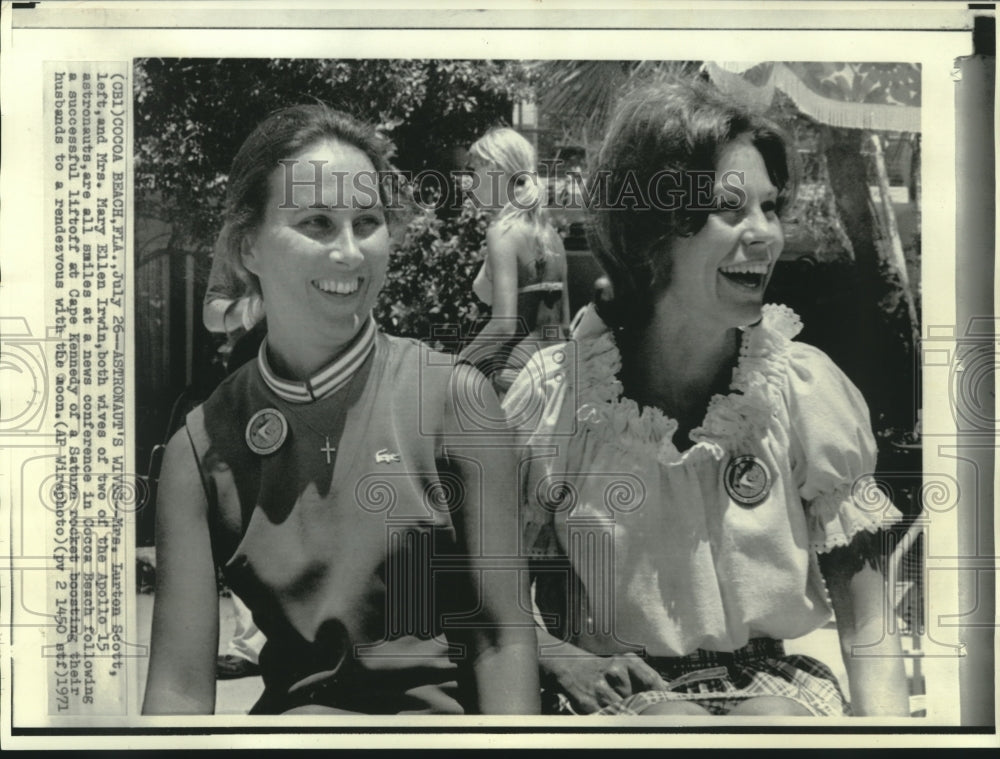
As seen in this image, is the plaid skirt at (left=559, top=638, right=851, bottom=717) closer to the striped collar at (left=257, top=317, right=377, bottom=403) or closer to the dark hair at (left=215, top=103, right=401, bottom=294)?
the striped collar at (left=257, top=317, right=377, bottom=403)

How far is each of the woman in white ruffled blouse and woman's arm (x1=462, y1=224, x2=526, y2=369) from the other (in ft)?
0.43

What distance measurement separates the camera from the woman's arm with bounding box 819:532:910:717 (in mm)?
3447

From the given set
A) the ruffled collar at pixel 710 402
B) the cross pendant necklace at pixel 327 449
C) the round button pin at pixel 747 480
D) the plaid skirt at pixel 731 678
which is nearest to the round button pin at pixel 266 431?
the cross pendant necklace at pixel 327 449

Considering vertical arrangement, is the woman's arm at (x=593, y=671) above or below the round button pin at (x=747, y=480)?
below

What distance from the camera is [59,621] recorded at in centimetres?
345

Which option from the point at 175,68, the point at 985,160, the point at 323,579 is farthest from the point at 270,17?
the point at 985,160

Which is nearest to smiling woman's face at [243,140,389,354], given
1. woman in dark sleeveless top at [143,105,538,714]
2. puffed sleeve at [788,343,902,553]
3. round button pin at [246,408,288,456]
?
woman in dark sleeveless top at [143,105,538,714]

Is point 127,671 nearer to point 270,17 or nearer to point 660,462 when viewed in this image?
point 660,462

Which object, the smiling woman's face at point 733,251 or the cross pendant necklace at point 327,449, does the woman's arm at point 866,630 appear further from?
the cross pendant necklace at point 327,449

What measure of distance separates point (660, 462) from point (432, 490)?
0.71 m

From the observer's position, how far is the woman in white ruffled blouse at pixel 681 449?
3.39m

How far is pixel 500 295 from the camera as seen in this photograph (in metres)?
3.38

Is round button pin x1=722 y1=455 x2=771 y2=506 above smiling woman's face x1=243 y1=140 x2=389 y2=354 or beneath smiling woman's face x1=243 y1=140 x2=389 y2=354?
beneath

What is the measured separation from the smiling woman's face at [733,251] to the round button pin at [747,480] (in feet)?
1.41
